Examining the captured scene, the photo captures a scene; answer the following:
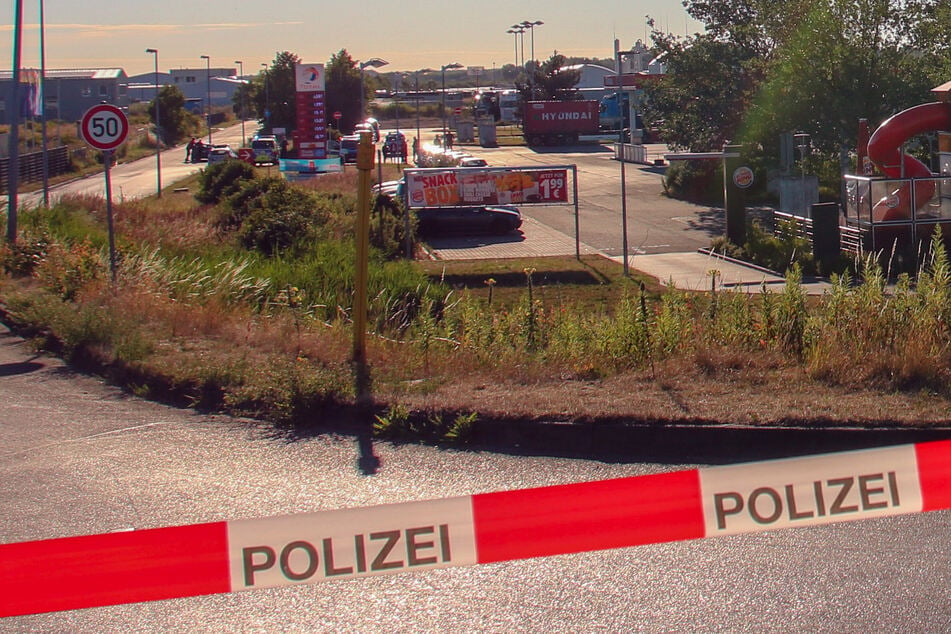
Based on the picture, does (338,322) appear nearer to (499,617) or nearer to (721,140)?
(499,617)

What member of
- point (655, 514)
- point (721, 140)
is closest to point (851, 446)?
point (655, 514)

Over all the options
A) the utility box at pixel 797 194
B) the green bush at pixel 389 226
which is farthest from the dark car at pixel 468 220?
A: the utility box at pixel 797 194

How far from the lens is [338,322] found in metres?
11.5

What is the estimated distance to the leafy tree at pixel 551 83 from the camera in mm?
84562

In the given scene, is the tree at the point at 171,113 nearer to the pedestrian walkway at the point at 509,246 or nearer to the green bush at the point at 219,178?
the green bush at the point at 219,178

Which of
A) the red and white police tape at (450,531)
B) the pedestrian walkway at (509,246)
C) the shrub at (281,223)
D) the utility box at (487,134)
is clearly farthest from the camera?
the utility box at (487,134)

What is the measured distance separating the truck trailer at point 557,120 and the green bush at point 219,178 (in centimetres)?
3898

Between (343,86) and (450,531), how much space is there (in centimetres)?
7823

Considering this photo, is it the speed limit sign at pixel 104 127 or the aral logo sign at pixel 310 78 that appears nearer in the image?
the speed limit sign at pixel 104 127

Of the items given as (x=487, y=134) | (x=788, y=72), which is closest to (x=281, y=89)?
(x=487, y=134)

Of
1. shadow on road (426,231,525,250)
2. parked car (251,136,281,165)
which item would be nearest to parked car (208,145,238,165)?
parked car (251,136,281,165)

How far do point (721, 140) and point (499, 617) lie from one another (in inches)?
1403

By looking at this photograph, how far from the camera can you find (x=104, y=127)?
15055 millimetres

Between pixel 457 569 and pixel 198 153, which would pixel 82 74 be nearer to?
pixel 198 153
